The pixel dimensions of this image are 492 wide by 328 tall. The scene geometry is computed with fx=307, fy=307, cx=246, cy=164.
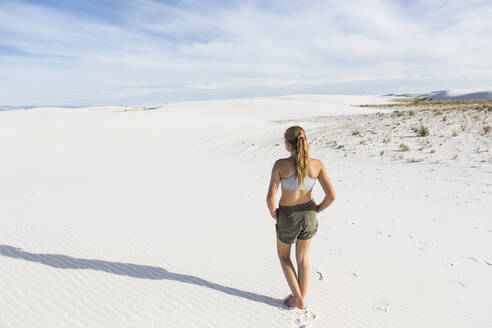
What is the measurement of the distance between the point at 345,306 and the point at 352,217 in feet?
9.08

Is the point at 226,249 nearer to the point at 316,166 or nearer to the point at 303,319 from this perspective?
the point at 303,319

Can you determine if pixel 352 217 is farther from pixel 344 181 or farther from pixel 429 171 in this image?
pixel 429 171

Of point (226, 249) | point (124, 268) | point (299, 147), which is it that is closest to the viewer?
point (299, 147)

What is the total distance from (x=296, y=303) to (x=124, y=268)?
2088mm

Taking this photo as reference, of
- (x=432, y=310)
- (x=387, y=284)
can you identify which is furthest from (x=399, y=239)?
(x=432, y=310)

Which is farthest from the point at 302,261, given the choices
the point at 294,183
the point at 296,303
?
the point at 294,183

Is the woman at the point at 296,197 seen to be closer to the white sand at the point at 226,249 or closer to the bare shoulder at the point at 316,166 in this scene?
the bare shoulder at the point at 316,166

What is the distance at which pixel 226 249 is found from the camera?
4297mm

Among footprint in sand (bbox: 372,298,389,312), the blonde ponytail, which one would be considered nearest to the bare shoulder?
the blonde ponytail

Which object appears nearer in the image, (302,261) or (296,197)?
(296,197)

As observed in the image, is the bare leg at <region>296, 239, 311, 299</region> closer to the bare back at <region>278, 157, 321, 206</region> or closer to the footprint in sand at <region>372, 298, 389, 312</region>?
the bare back at <region>278, 157, 321, 206</region>

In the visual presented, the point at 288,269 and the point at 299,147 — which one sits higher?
the point at 299,147

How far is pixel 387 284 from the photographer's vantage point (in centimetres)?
351

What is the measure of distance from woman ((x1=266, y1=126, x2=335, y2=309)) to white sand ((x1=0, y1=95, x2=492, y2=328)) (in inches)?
22.8
